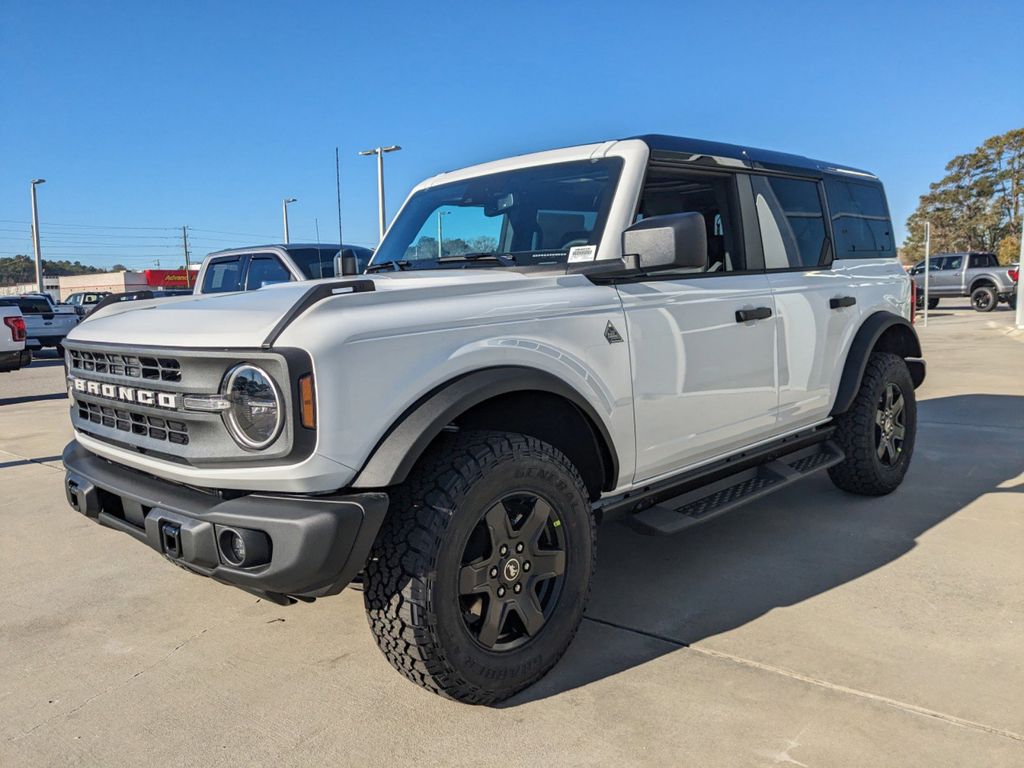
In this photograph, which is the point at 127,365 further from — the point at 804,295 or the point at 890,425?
the point at 890,425

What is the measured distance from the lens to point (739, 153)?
395 cm

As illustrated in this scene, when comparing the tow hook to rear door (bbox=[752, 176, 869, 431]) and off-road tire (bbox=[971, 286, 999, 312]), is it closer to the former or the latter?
rear door (bbox=[752, 176, 869, 431])

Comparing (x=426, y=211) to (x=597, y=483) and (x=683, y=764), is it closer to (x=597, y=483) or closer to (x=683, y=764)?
(x=597, y=483)

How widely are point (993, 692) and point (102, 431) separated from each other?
3.17 meters

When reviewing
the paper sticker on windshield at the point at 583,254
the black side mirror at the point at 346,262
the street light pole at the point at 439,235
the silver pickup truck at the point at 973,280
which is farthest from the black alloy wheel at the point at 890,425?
the silver pickup truck at the point at 973,280

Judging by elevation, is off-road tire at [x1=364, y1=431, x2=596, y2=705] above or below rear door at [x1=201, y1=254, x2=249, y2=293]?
below

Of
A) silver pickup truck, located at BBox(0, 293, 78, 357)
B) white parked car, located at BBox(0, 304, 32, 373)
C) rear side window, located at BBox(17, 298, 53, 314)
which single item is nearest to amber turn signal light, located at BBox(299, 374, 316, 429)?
white parked car, located at BBox(0, 304, 32, 373)

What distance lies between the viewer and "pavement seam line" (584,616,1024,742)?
94.6 inches

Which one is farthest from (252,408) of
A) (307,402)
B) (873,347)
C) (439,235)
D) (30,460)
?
(30,460)

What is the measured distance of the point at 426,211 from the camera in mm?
4082

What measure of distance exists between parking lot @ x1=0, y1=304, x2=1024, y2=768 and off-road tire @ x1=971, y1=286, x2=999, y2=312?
23.2 metres

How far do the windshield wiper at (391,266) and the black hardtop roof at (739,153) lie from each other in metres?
1.18

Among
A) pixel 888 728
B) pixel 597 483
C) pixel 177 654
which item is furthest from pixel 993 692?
pixel 177 654

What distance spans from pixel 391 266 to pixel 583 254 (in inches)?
43.1
